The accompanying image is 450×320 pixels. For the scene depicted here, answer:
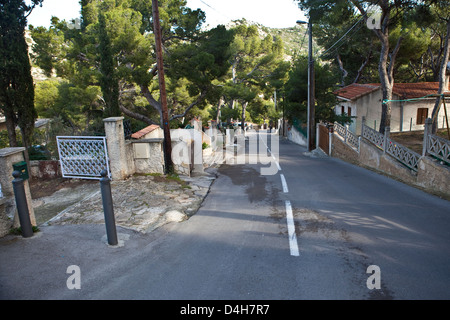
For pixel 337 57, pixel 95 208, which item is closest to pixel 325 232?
pixel 95 208

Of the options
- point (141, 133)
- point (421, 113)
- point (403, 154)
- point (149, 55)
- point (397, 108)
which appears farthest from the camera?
point (421, 113)

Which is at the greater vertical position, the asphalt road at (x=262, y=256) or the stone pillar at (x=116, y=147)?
the stone pillar at (x=116, y=147)

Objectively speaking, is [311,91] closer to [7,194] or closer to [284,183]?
[284,183]

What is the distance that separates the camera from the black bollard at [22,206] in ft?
16.7

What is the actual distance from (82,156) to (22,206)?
14.3ft

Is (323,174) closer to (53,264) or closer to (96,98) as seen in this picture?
(53,264)

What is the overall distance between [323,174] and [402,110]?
17.8 metres

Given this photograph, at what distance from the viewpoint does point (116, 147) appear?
30.2ft

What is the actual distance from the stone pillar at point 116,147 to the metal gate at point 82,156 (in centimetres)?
14

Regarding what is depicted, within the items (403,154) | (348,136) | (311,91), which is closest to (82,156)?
(403,154)

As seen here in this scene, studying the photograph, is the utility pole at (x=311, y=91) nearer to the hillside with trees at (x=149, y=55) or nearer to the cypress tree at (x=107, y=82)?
the hillside with trees at (x=149, y=55)

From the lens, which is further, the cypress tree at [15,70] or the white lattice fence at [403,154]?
the white lattice fence at [403,154]

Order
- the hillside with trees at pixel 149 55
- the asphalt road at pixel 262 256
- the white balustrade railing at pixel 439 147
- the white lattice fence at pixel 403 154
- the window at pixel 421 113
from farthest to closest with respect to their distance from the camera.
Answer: the window at pixel 421 113 < the hillside with trees at pixel 149 55 < the white lattice fence at pixel 403 154 < the white balustrade railing at pixel 439 147 < the asphalt road at pixel 262 256

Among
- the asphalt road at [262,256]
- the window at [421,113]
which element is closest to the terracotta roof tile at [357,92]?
the window at [421,113]
